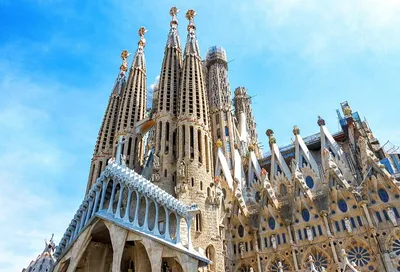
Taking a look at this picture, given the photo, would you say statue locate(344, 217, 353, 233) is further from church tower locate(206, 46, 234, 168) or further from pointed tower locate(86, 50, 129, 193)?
pointed tower locate(86, 50, 129, 193)

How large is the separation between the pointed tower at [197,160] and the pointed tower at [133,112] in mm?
6776

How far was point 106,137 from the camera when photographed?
32.7m

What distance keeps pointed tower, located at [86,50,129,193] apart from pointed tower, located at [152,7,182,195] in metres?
7.37

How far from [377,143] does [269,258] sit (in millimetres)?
15391

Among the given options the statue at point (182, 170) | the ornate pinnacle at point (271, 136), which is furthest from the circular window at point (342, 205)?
the ornate pinnacle at point (271, 136)

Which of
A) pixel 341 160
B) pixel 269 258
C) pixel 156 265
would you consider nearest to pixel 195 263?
pixel 156 265

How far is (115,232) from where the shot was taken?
59.5 ft

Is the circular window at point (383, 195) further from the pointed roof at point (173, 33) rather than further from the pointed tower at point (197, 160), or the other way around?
the pointed roof at point (173, 33)

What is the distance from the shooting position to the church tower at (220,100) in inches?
1357

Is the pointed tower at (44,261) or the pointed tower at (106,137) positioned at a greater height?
the pointed tower at (106,137)

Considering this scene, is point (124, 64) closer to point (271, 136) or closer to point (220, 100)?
point (220, 100)

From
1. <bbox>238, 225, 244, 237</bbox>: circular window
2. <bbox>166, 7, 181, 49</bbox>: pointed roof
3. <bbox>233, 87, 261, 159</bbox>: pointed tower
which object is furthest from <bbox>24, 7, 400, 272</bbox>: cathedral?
<bbox>233, 87, 261, 159</bbox>: pointed tower

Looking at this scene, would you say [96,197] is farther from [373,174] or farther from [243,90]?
[243,90]

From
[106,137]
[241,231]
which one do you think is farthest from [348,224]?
[106,137]
